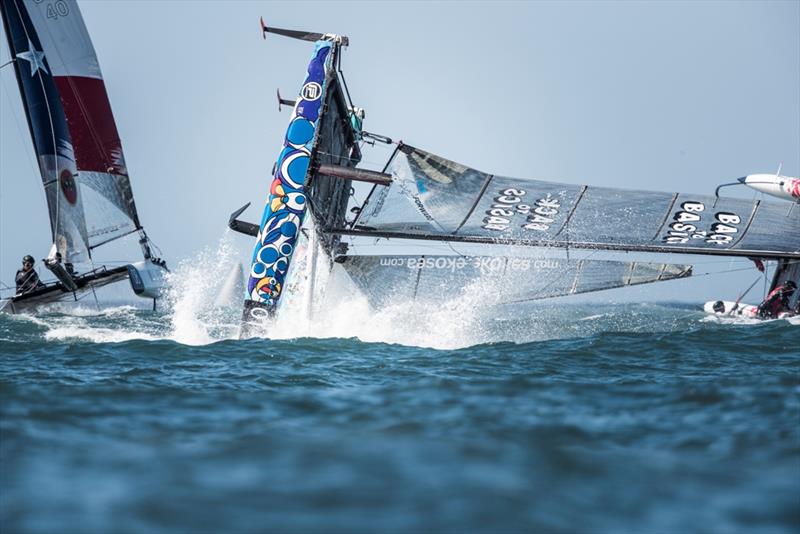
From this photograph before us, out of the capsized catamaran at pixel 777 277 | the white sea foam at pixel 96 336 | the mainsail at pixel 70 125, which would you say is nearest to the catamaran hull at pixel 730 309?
the capsized catamaran at pixel 777 277

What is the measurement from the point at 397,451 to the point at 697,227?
12.4 m

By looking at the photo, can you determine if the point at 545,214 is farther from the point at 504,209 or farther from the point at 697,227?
the point at 697,227

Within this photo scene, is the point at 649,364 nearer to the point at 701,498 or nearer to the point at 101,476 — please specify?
the point at 701,498

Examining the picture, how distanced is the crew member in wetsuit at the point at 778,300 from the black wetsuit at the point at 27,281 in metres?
21.2

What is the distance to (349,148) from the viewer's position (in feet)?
60.4

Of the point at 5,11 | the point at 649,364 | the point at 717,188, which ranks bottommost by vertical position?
the point at 649,364

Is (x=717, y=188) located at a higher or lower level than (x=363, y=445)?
higher

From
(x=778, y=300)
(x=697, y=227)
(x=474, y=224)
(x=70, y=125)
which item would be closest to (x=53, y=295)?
(x=70, y=125)

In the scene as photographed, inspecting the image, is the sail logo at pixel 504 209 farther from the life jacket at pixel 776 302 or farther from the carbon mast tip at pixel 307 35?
the life jacket at pixel 776 302

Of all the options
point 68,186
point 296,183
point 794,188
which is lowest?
point 296,183

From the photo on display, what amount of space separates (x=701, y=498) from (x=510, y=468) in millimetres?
844

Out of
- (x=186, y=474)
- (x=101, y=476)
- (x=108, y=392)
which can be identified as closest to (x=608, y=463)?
(x=186, y=474)

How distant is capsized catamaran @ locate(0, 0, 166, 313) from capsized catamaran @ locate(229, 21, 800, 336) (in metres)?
9.19

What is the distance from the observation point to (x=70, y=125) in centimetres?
2444
